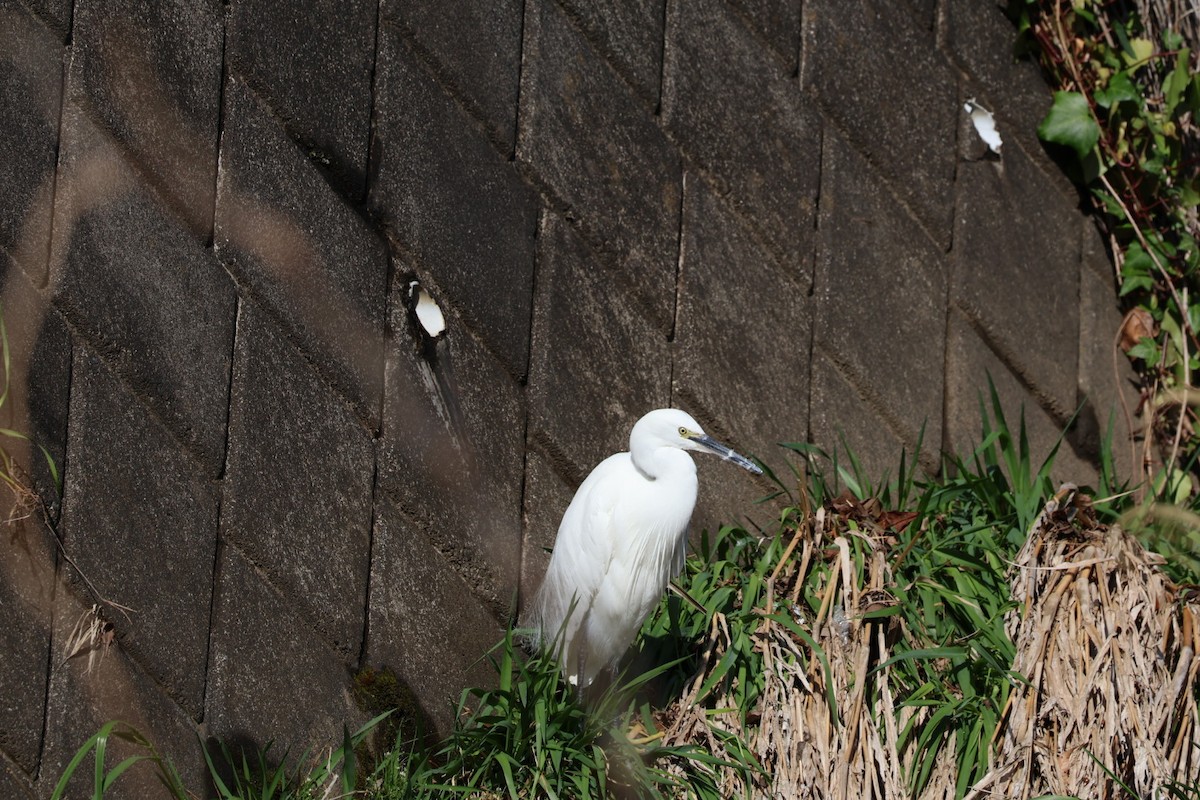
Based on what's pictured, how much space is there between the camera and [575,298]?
120 inches

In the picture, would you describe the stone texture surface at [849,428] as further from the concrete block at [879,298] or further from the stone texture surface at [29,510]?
the stone texture surface at [29,510]

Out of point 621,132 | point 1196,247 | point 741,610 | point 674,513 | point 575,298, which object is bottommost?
point 1196,247

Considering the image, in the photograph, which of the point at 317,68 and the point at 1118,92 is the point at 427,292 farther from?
the point at 1118,92

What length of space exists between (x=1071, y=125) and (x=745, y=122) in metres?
1.09

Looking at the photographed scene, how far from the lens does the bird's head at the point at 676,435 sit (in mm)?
2727

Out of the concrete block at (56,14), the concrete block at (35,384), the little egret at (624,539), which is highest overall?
the concrete block at (56,14)

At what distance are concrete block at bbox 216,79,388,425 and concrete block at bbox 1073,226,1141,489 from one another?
7.09ft

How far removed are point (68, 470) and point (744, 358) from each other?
5.22ft

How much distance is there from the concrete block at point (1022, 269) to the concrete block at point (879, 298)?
133mm

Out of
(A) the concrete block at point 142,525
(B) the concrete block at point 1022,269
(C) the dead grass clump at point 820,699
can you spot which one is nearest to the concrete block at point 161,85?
(A) the concrete block at point 142,525

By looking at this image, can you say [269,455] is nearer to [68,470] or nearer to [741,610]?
[68,470]

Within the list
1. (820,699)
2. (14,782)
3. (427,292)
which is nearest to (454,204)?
(427,292)

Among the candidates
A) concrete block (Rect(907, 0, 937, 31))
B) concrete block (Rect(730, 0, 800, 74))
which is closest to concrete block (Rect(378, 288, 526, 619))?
concrete block (Rect(730, 0, 800, 74))

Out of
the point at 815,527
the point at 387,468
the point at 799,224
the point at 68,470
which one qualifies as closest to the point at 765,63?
the point at 799,224
